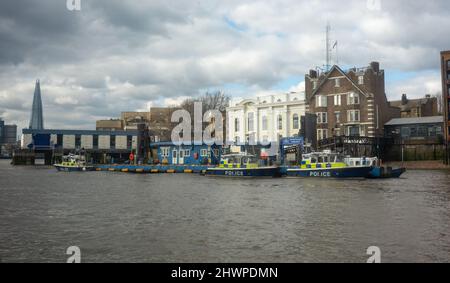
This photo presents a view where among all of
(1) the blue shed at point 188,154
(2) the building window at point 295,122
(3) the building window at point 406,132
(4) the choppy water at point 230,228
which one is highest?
(2) the building window at point 295,122

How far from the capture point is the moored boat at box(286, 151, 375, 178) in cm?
4372

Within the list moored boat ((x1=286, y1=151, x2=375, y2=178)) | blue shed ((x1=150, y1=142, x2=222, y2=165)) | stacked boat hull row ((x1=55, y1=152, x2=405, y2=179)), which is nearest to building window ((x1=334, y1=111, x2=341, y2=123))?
blue shed ((x1=150, y1=142, x2=222, y2=165))

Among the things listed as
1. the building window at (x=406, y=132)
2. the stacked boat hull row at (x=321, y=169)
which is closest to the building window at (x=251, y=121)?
the building window at (x=406, y=132)

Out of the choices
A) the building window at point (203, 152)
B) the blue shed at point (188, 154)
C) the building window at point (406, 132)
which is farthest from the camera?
the building window at point (203, 152)

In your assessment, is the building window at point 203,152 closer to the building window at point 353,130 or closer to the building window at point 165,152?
the building window at point 165,152

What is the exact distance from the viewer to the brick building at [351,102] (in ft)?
230

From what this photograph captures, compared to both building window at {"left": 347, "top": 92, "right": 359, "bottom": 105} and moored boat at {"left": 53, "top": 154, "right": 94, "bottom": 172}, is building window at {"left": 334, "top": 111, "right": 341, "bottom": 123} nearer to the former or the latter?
building window at {"left": 347, "top": 92, "right": 359, "bottom": 105}

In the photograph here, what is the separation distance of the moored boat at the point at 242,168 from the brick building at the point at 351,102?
22.4m

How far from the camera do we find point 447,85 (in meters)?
69.7

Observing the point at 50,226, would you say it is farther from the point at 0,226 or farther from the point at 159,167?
the point at 159,167
